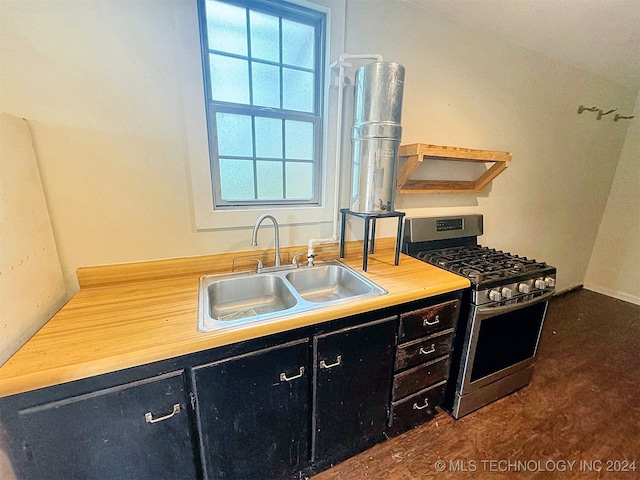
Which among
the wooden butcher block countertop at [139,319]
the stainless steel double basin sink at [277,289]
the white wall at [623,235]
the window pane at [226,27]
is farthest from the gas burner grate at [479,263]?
the white wall at [623,235]

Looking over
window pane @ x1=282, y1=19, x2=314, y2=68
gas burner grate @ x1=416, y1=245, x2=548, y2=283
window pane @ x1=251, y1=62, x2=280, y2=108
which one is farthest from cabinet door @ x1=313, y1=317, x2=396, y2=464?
window pane @ x1=282, y1=19, x2=314, y2=68

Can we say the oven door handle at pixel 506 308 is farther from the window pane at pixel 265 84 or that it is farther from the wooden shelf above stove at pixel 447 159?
the window pane at pixel 265 84

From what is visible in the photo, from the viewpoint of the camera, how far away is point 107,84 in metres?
1.14

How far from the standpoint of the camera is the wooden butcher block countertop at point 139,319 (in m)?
0.77

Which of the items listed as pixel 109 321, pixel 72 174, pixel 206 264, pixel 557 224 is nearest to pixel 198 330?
pixel 109 321

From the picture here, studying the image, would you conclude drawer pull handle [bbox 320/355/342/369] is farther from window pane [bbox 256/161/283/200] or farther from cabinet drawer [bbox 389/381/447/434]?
window pane [bbox 256/161/283/200]

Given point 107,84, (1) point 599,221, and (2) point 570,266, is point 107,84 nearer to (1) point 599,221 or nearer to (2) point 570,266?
(2) point 570,266

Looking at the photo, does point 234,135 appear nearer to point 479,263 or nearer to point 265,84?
point 265,84

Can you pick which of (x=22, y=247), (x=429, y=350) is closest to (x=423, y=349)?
(x=429, y=350)

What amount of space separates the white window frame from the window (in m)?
0.06

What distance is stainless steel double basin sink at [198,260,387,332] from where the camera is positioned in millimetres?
1314

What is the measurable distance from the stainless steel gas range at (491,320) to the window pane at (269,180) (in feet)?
2.96

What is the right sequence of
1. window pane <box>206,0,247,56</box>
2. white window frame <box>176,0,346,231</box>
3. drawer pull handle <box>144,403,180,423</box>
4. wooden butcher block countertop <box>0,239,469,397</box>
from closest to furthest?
wooden butcher block countertop <box>0,239,469,397</box> → drawer pull handle <box>144,403,180,423</box> → white window frame <box>176,0,346,231</box> → window pane <box>206,0,247,56</box>

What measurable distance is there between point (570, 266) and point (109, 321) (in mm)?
4297
